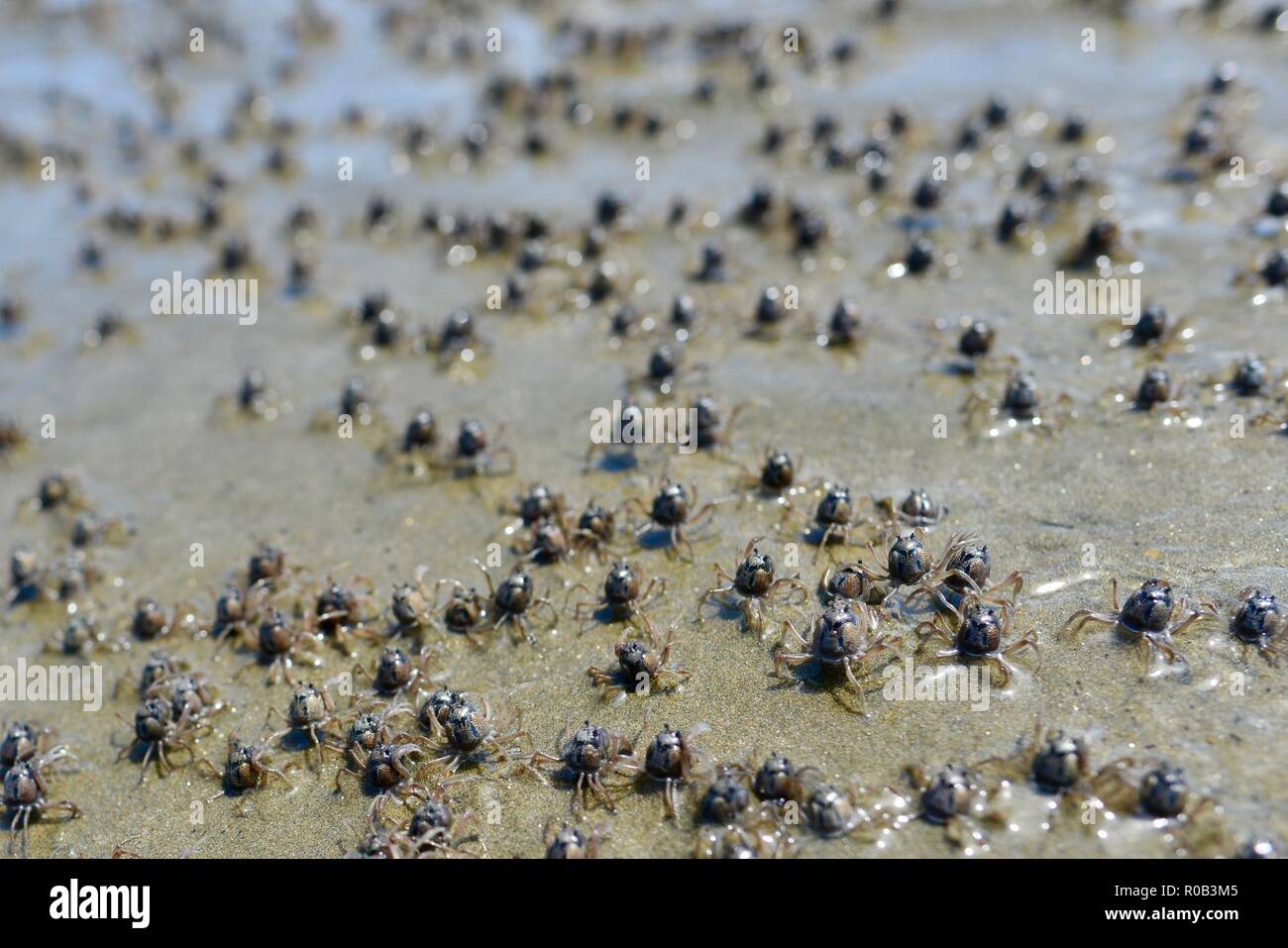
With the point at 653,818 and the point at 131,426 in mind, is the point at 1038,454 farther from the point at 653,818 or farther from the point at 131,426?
the point at 131,426

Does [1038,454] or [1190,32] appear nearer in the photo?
[1038,454]

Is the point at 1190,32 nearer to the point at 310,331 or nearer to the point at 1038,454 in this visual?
the point at 1038,454

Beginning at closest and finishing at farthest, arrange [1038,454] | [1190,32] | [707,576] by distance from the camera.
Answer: [707,576]
[1038,454]
[1190,32]

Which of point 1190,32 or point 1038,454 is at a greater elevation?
point 1190,32
